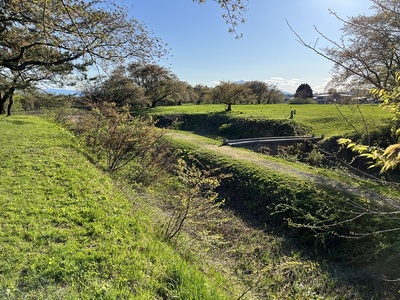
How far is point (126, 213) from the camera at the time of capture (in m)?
5.70

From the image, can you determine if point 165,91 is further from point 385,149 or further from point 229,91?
point 385,149

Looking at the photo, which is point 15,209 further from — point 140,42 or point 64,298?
point 140,42

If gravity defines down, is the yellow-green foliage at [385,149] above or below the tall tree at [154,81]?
below

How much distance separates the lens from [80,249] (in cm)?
396

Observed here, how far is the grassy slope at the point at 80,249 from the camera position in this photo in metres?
3.23

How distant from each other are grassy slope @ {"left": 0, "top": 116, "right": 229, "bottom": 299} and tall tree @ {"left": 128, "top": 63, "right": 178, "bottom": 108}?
41640 millimetres

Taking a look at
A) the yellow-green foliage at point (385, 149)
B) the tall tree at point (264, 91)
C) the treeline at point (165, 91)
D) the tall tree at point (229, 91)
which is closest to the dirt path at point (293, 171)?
the yellow-green foliage at point (385, 149)

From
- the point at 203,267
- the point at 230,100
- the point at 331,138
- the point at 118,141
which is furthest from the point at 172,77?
the point at 203,267

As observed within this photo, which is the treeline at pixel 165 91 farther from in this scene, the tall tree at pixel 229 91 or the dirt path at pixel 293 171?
the dirt path at pixel 293 171

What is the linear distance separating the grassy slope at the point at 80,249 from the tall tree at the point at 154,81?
1639 inches

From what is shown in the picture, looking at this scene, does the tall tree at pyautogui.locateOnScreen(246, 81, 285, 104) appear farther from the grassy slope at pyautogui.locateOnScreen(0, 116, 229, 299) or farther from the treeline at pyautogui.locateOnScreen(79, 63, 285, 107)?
the grassy slope at pyautogui.locateOnScreen(0, 116, 229, 299)

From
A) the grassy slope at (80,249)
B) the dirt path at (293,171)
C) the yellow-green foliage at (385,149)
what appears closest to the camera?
the yellow-green foliage at (385,149)

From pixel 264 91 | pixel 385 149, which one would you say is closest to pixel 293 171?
pixel 385 149

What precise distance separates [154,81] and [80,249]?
45990mm
